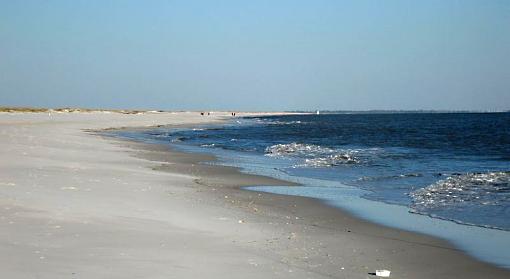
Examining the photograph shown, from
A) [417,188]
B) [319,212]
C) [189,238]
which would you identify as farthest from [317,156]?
[189,238]

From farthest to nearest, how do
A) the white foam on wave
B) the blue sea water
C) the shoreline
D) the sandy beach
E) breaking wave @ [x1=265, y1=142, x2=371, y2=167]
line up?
breaking wave @ [x1=265, y1=142, x2=371, y2=167], the white foam on wave, the blue sea water, the shoreline, the sandy beach

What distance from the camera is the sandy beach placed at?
651 centimetres

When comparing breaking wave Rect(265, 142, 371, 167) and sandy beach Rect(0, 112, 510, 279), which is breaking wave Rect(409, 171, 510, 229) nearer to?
sandy beach Rect(0, 112, 510, 279)

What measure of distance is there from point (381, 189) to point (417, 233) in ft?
21.0

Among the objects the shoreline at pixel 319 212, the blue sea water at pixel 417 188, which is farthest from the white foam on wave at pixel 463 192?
the shoreline at pixel 319 212

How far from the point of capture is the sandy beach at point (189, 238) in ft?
21.4

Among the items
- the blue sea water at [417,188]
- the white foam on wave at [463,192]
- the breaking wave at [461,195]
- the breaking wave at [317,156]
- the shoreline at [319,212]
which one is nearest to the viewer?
the shoreline at [319,212]

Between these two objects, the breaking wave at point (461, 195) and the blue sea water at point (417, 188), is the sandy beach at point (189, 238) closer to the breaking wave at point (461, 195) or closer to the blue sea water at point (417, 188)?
the blue sea water at point (417, 188)

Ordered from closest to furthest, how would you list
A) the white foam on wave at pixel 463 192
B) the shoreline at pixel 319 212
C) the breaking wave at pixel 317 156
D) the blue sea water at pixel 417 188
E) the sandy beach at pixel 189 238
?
the sandy beach at pixel 189 238 < the shoreline at pixel 319 212 < the blue sea water at pixel 417 188 < the white foam on wave at pixel 463 192 < the breaking wave at pixel 317 156

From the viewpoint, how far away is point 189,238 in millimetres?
8133

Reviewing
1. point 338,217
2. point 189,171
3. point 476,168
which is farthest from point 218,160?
point 338,217

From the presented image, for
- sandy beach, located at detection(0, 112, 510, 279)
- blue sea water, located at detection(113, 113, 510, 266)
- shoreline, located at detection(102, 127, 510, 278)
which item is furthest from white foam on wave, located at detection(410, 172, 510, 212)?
sandy beach, located at detection(0, 112, 510, 279)

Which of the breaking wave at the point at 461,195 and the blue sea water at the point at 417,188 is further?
the breaking wave at the point at 461,195

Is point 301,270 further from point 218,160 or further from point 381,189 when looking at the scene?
point 218,160
